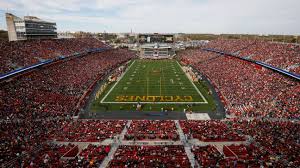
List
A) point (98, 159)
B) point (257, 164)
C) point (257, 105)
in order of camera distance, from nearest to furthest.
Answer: point (257, 164) → point (98, 159) → point (257, 105)

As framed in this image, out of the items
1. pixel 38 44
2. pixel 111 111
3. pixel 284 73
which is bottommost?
pixel 111 111

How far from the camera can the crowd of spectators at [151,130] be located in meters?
20.5

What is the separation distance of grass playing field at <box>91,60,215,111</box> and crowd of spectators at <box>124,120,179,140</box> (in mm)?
5890

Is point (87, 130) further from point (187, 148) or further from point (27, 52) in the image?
point (27, 52)

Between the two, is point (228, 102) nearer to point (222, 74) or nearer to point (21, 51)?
point (222, 74)

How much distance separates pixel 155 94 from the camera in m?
35.5

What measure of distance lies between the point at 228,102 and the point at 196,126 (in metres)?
9.82

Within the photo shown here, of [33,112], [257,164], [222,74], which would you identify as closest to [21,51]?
[33,112]

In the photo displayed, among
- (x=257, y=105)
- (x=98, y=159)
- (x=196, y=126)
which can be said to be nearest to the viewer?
(x=98, y=159)

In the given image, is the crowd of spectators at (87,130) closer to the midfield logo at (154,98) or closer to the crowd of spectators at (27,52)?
the midfield logo at (154,98)

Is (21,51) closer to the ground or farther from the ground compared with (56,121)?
farther from the ground

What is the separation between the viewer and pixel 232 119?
25.4 metres

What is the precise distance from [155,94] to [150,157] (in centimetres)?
1942

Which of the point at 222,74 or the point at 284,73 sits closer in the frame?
the point at 284,73
